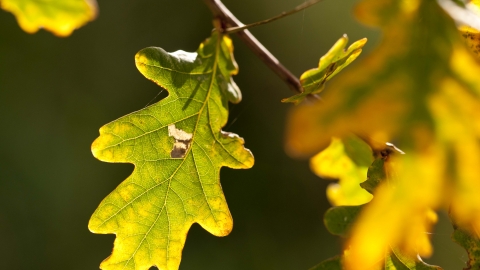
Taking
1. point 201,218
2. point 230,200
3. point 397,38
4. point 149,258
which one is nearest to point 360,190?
point 201,218

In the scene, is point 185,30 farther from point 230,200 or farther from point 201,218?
point 201,218

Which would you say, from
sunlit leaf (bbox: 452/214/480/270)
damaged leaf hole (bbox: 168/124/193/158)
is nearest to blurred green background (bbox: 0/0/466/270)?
damaged leaf hole (bbox: 168/124/193/158)

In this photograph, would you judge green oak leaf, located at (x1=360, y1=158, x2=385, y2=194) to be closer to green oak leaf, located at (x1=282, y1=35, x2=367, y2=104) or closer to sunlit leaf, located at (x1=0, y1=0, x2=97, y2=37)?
green oak leaf, located at (x1=282, y1=35, x2=367, y2=104)

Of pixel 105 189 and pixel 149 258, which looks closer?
pixel 149 258

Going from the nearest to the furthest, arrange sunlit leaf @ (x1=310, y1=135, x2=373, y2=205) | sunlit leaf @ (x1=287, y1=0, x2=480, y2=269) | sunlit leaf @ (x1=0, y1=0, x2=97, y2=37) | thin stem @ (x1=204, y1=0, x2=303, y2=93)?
sunlit leaf @ (x1=287, y1=0, x2=480, y2=269), sunlit leaf @ (x1=0, y1=0, x2=97, y2=37), thin stem @ (x1=204, y1=0, x2=303, y2=93), sunlit leaf @ (x1=310, y1=135, x2=373, y2=205)

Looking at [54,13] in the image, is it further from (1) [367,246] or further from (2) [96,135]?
(2) [96,135]

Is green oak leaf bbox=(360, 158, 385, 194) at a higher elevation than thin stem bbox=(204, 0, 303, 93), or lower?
lower

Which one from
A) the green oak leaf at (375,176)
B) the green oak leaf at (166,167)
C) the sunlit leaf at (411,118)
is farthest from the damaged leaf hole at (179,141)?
the sunlit leaf at (411,118)
